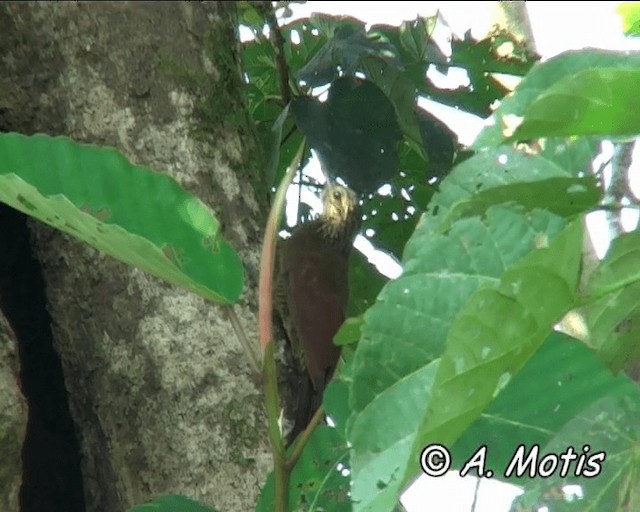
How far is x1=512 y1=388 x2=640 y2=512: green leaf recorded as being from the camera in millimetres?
578

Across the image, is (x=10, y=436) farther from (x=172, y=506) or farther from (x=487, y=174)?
(x=487, y=174)

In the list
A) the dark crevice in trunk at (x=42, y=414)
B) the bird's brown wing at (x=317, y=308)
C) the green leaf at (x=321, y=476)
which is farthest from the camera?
the bird's brown wing at (x=317, y=308)

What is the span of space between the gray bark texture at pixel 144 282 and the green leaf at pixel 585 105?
68cm

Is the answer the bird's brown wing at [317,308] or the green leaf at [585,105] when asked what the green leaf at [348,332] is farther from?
the bird's brown wing at [317,308]

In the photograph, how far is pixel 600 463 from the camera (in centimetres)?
59

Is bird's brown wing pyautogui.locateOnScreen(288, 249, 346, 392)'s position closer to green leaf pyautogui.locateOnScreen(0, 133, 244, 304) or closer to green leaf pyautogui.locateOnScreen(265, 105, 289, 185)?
green leaf pyautogui.locateOnScreen(265, 105, 289, 185)

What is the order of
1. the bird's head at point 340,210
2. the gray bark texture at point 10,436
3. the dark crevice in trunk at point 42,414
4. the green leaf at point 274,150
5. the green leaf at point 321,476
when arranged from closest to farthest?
the green leaf at point 321,476 → the gray bark texture at point 10,436 → the dark crevice in trunk at point 42,414 → the green leaf at point 274,150 → the bird's head at point 340,210

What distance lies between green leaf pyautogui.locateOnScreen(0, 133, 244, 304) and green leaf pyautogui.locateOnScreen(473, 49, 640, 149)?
0.69ft

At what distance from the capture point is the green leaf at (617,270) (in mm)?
542

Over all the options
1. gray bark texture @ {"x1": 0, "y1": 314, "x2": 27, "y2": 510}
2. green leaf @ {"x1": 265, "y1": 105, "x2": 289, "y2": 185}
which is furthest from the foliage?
green leaf @ {"x1": 265, "y1": 105, "x2": 289, "y2": 185}

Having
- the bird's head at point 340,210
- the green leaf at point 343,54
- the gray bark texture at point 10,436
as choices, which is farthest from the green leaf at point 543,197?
the bird's head at point 340,210

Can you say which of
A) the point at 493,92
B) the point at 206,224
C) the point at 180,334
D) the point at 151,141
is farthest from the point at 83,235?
the point at 493,92

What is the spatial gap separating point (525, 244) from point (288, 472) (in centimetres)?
26

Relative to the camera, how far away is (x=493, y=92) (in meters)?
1.67
